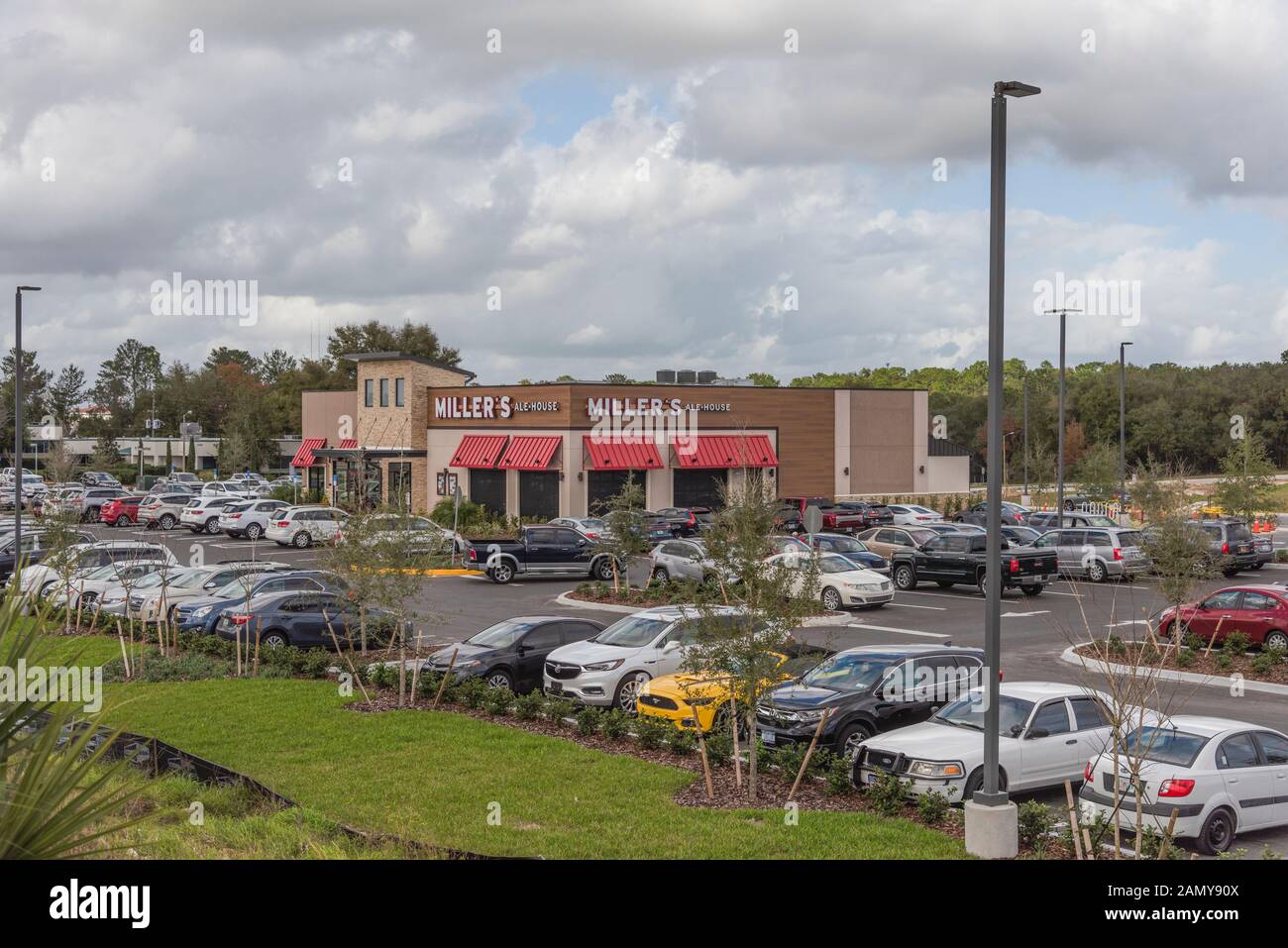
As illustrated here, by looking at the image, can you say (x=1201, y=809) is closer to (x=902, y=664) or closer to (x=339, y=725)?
(x=902, y=664)

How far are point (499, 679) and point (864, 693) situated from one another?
683 centimetres

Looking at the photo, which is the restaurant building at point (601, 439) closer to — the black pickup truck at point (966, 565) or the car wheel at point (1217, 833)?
the black pickup truck at point (966, 565)

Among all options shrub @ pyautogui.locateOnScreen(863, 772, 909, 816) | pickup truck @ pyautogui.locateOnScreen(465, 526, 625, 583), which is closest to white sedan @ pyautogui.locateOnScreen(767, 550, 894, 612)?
pickup truck @ pyautogui.locateOnScreen(465, 526, 625, 583)

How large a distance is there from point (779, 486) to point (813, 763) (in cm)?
4191

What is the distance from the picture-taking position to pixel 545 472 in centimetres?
5056

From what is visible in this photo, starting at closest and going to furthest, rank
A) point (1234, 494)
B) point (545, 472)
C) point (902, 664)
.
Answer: point (902, 664) < point (1234, 494) < point (545, 472)

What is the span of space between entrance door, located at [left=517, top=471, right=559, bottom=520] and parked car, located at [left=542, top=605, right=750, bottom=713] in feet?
102

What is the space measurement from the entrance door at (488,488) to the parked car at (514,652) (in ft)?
104

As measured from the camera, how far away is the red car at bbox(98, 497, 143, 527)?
181ft

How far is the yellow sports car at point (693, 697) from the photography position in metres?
14.0

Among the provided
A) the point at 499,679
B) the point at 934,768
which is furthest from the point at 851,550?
the point at 934,768

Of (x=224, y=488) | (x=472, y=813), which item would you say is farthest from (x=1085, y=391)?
(x=472, y=813)

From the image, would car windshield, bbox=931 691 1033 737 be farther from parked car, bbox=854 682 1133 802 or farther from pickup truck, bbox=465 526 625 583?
pickup truck, bbox=465 526 625 583
